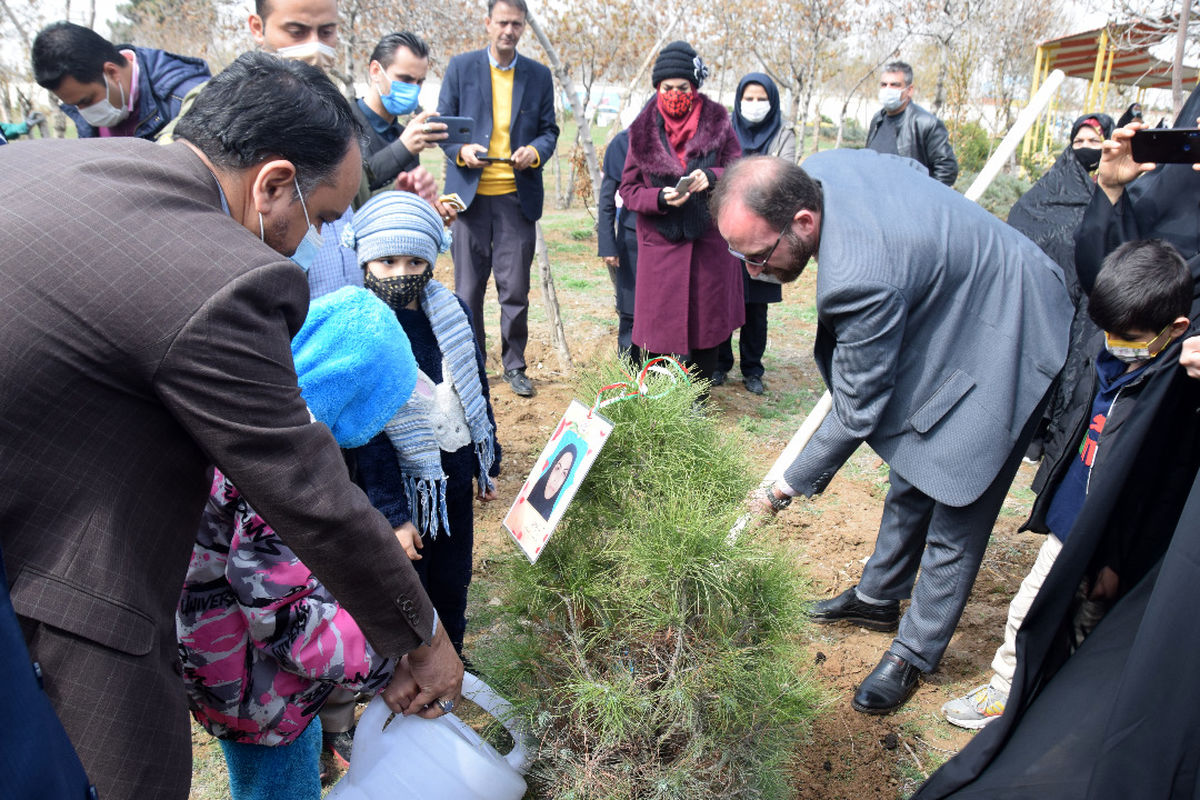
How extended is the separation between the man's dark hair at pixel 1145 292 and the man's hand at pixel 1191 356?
486mm

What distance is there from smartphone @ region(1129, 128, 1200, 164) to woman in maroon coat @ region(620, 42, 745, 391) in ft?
8.04

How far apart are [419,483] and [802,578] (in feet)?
3.62

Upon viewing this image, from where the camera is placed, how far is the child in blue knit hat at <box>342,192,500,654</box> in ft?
7.27

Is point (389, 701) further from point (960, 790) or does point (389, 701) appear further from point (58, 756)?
point (960, 790)

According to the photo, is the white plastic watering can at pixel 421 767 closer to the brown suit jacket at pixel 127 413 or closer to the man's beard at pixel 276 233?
the brown suit jacket at pixel 127 413

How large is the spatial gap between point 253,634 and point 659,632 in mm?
878

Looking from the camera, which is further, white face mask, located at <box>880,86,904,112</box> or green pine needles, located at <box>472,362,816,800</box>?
white face mask, located at <box>880,86,904,112</box>

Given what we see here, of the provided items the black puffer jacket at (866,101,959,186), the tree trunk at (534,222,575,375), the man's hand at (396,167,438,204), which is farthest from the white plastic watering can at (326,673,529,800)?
the black puffer jacket at (866,101,959,186)

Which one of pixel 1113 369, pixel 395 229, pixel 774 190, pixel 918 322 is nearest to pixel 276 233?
pixel 395 229

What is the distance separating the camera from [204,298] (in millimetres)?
1072

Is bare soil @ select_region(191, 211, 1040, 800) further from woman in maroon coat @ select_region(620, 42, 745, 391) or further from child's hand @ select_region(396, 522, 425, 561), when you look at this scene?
woman in maroon coat @ select_region(620, 42, 745, 391)

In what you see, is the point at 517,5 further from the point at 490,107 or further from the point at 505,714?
the point at 505,714

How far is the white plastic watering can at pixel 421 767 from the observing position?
171 cm

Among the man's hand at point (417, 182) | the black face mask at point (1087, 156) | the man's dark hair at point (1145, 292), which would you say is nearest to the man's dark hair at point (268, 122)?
the man's hand at point (417, 182)
